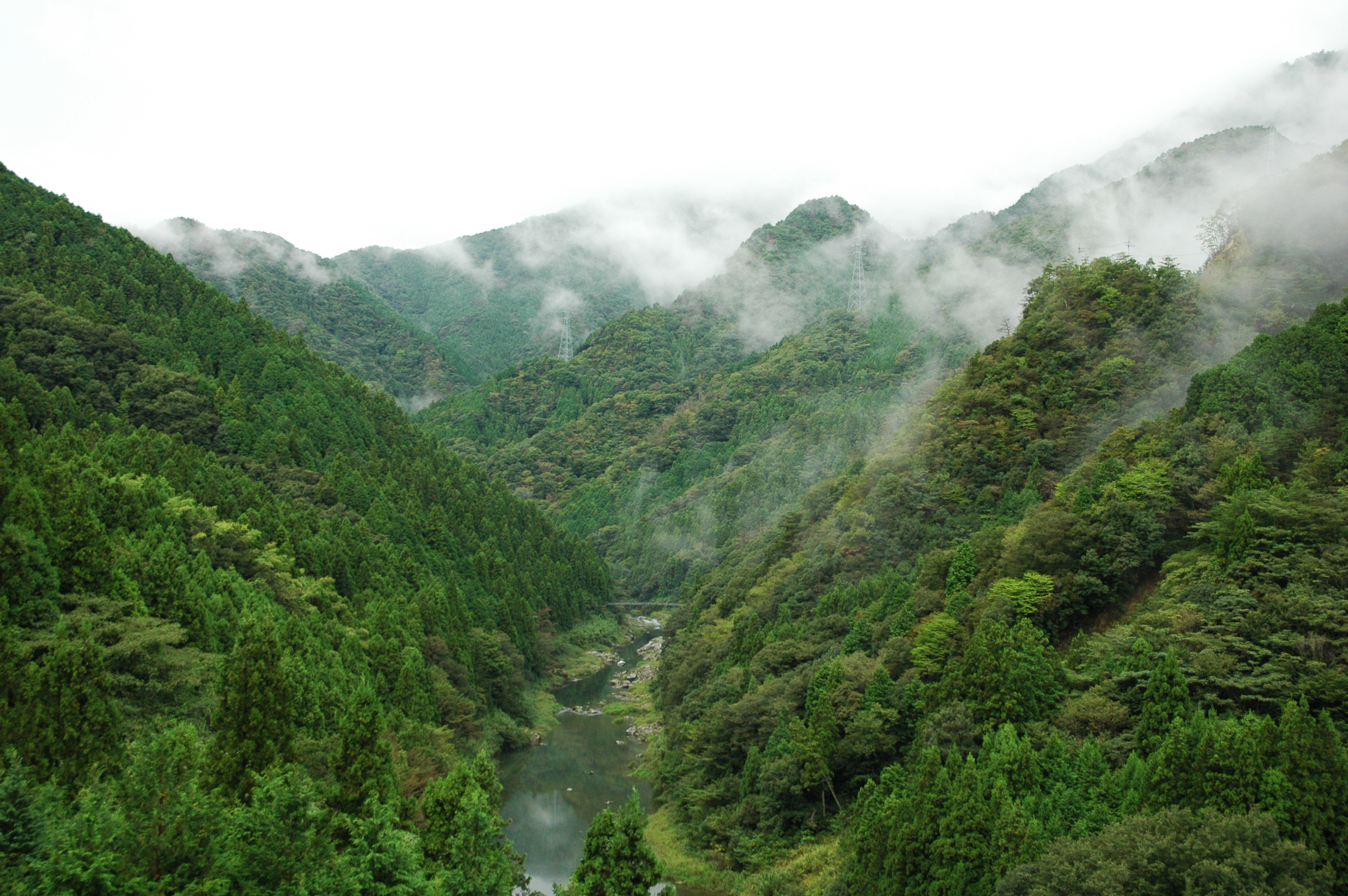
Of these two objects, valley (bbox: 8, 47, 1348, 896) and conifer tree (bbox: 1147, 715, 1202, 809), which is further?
conifer tree (bbox: 1147, 715, 1202, 809)

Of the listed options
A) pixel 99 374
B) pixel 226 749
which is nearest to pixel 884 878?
pixel 226 749

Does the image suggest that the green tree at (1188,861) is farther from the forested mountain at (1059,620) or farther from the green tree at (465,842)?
the green tree at (465,842)

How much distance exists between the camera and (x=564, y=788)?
192 feet

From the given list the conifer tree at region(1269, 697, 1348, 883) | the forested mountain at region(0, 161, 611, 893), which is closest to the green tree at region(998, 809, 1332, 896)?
the conifer tree at region(1269, 697, 1348, 883)

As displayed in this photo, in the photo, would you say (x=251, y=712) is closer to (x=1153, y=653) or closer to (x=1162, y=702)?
(x=1162, y=702)

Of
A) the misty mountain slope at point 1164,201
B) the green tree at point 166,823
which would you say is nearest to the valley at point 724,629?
the green tree at point 166,823

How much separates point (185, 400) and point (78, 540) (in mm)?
41086

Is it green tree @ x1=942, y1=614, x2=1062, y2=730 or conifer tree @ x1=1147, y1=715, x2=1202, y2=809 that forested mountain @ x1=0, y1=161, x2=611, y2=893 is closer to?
conifer tree @ x1=1147, y1=715, x2=1202, y2=809

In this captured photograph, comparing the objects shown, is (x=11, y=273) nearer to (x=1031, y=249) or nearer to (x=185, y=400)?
(x=185, y=400)

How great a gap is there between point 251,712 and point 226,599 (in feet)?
55.9

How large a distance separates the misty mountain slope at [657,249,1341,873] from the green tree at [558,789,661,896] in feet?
28.8

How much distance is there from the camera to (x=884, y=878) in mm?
28625

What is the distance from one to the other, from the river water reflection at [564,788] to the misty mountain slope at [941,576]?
15.3ft

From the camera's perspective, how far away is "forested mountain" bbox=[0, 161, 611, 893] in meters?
18.7
